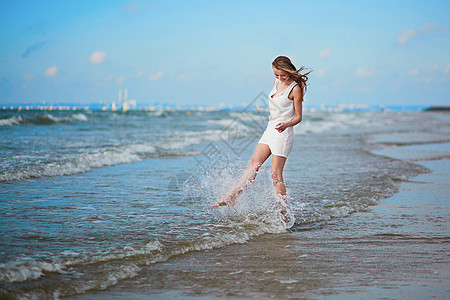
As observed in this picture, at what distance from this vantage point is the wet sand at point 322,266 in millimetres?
3244

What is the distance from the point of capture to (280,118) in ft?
16.7

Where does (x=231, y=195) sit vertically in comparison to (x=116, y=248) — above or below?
above

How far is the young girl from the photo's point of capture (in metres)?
5.01

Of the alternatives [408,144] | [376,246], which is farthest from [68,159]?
[408,144]

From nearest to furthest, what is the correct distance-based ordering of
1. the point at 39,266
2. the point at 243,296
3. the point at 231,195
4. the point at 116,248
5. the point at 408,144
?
1. the point at 243,296
2. the point at 39,266
3. the point at 116,248
4. the point at 231,195
5. the point at 408,144

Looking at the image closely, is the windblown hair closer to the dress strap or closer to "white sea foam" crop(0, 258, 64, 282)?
the dress strap

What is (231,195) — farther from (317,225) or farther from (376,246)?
(376,246)

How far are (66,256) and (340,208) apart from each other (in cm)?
403

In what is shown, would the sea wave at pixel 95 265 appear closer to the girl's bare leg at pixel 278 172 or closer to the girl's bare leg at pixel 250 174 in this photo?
the girl's bare leg at pixel 250 174

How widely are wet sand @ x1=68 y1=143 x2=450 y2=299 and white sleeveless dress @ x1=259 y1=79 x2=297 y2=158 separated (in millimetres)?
1035

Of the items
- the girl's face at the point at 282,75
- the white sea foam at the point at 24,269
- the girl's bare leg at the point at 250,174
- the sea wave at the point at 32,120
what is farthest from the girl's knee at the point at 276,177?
the sea wave at the point at 32,120

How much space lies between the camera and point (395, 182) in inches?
351

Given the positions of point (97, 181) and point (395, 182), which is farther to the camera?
point (395, 182)

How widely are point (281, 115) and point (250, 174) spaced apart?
828mm
